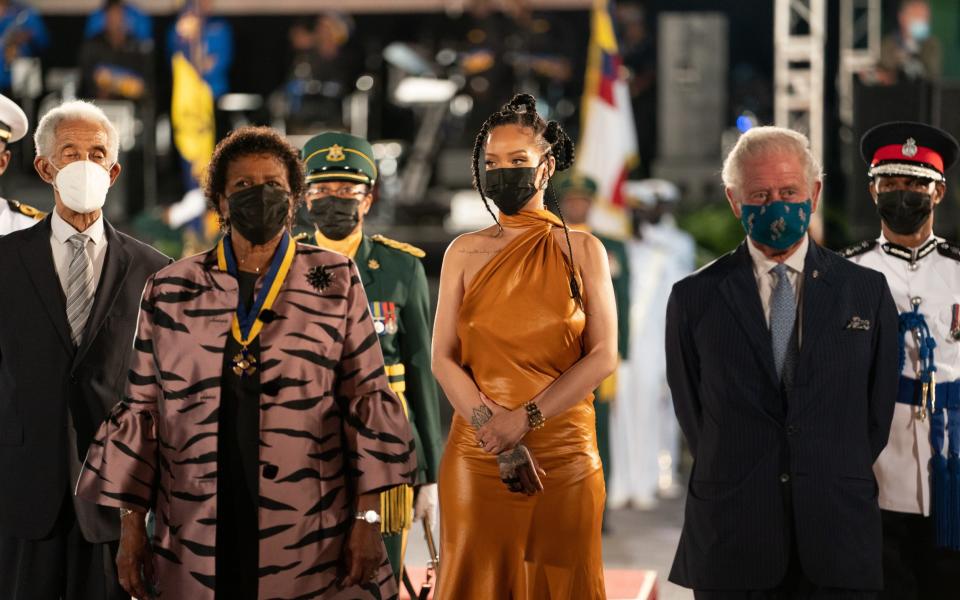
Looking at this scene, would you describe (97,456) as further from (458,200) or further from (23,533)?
(458,200)

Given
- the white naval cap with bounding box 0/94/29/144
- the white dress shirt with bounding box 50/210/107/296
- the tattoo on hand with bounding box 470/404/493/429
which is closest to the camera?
the tattoo on hand with bounding box 470/404/493/429

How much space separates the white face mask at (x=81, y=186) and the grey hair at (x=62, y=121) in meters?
0.14

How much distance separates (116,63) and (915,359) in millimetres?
12278

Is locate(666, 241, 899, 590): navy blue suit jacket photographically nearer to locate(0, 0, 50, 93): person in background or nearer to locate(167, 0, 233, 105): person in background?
locate(167, 0, 233, 105): person in background

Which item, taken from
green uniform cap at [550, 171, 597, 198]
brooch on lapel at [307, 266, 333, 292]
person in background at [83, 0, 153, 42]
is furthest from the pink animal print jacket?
person in background at [83, 0, 153, 42]

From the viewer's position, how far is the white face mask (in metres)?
4.16

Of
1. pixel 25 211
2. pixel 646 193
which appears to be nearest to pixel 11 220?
pixel 25 211

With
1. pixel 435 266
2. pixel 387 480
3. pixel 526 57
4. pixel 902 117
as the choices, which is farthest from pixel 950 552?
pixel 526 57

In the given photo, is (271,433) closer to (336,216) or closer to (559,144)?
(559,144)

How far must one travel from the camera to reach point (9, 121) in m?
4.61

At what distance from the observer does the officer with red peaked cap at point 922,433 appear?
13.1ft

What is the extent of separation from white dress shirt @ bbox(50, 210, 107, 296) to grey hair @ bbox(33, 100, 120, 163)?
0.79 ft

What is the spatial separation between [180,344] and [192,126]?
11248mm

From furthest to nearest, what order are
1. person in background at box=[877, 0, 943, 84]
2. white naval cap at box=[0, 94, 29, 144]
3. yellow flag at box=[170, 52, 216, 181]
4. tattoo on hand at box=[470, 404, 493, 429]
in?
yellow flag at box=[170, 52, 216, 181] < person in background at box=[877, 0, 943, 84] < white naval cap at box=[0, 94, 29, 144] < tattoo on hand at box=[470, 404, 493, 429]
